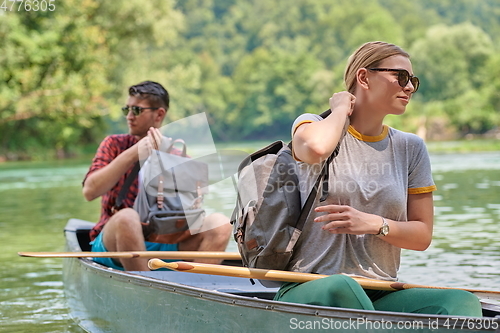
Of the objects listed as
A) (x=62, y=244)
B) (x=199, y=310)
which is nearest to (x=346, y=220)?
(x=199, y=310)

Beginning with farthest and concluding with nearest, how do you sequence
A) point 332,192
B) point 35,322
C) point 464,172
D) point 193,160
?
point 464,172
point 35,322
point 193,160
point 332,192

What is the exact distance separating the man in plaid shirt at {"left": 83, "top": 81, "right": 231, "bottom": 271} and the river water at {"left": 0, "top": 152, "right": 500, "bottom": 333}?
32 centimetres

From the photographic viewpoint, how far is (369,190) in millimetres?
2988

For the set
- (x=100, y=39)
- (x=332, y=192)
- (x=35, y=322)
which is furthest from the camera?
(x=100, y=39)

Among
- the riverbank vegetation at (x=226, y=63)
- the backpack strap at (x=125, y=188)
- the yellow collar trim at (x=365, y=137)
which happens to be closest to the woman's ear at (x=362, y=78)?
the yellow collar trim at (x=365, y=137)

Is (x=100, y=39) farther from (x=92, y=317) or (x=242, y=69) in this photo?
(x=242, y=69)

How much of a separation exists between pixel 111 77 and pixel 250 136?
49.8 m

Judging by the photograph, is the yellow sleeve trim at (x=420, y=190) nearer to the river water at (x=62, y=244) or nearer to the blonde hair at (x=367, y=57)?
the blonde hair at (x=367, y=57)

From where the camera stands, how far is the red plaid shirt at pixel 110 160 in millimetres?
5160

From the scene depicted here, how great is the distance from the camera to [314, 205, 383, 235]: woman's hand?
2807mm

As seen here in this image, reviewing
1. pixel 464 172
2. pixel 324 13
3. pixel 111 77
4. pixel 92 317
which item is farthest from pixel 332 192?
pixel 324 13

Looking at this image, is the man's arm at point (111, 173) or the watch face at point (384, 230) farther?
the man's arm at point (111, 173)

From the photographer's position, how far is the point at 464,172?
2286cm

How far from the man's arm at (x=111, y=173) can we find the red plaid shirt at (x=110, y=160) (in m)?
0.13
